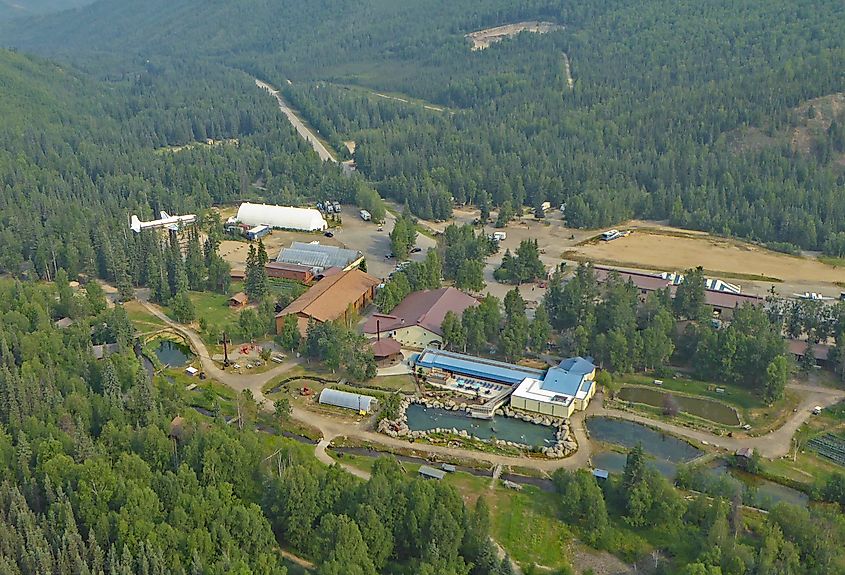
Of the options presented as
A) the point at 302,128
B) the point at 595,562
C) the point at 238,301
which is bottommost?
the point at 595,562

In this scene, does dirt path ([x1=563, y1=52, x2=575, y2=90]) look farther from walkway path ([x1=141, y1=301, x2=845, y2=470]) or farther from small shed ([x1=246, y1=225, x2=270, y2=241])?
walkway path ([x1=141, y1=301, x2=845, y2=470])

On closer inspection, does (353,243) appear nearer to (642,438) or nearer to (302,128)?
(642,438)

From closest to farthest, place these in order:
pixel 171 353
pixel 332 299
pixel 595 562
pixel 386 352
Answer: pixel 595 562 < pixel 386 352 < pixel 171 353 < pixel 332 299

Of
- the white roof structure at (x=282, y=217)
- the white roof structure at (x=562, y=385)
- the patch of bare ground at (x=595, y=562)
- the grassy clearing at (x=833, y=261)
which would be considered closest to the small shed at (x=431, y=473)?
the patch of bare ground at (x=595, y=562)

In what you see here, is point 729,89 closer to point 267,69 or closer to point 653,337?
point 653,337

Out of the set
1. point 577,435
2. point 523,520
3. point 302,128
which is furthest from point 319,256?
point 302,128

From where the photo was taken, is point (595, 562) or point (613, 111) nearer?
point (595, 562)

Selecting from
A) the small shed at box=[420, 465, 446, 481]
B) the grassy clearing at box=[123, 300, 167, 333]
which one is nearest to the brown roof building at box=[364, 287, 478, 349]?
the small shed at box=[420, 465, 446, 481]

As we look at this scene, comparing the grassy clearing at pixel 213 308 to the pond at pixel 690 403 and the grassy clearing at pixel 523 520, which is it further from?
the pond at pixel 690 403

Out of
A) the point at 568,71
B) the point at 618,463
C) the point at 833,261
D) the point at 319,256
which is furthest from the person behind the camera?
the point at 568,71
